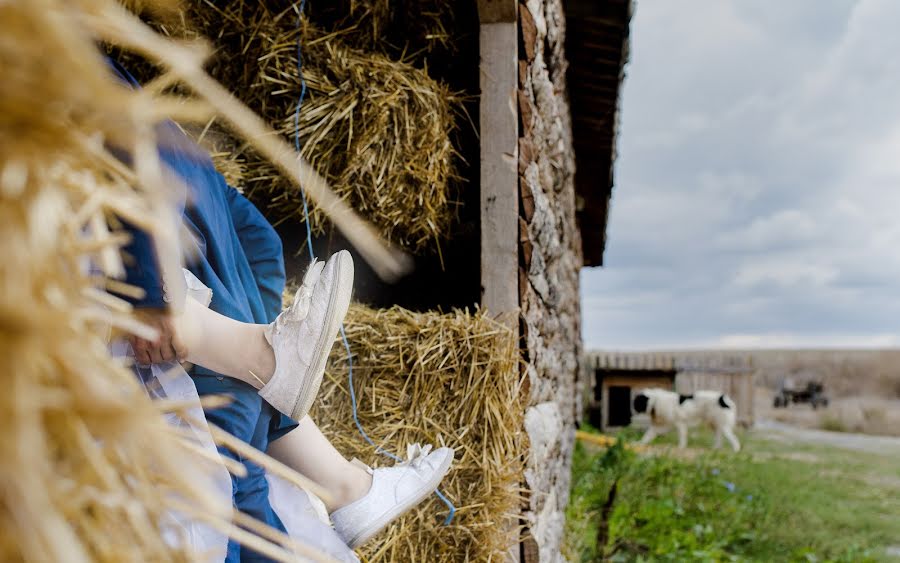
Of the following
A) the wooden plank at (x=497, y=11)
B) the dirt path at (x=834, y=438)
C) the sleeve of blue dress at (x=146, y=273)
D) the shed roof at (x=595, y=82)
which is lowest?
the dirt path at (x=834, y=438)

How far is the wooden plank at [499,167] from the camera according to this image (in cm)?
205

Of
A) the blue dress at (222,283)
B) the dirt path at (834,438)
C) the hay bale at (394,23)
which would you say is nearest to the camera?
the blue dress at (222,283)

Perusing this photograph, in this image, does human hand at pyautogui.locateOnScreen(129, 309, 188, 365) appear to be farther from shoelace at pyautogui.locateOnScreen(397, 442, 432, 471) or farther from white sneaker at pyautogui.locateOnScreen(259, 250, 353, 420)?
shoelace at pyautogui.locateOnScreen(397, 442, 432, 471)

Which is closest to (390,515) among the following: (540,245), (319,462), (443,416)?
(319,462)

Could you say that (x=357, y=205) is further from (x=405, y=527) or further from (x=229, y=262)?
(x=405, y=527)

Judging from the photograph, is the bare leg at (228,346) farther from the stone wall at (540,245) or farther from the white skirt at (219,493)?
the stone wall at (540,245)

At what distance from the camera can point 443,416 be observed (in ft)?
6.15

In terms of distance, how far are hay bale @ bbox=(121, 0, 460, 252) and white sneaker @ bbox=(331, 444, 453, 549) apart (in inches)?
36.8

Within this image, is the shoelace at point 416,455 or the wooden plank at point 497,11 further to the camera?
the wooden plank at point 497,11

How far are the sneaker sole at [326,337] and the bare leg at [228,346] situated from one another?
8 cm

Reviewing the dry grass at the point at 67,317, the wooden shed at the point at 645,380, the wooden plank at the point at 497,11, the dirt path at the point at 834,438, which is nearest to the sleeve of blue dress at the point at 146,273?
the dry grass at the point at 67,317

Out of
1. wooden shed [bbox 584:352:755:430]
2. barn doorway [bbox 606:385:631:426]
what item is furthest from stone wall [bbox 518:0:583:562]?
barn doorway [bbox 606:385:631:426]

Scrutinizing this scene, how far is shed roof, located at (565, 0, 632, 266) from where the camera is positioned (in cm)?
349

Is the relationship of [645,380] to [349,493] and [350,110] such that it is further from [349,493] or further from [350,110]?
[349,493]
